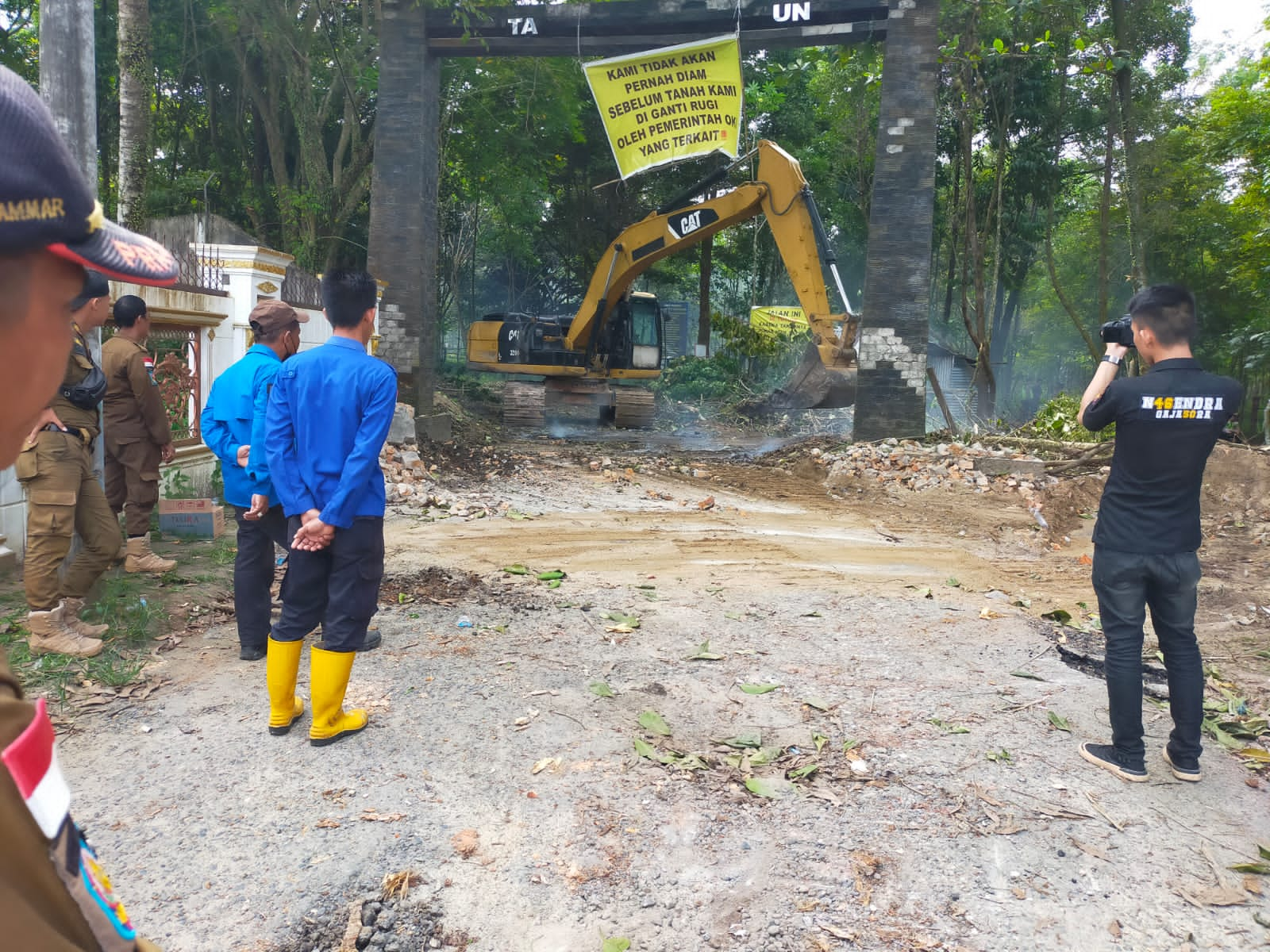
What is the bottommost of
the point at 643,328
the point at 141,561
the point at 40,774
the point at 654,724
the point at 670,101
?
the point at 654,724

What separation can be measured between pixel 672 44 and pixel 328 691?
38.7 ft

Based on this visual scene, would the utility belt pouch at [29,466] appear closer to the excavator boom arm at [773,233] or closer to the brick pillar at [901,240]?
the excavator boom arm at [773,233]

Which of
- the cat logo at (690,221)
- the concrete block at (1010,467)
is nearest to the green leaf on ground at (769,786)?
the concrete block at (1010,467)

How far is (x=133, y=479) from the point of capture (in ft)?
20.0

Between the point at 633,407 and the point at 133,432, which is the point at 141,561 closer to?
the point at 133,432

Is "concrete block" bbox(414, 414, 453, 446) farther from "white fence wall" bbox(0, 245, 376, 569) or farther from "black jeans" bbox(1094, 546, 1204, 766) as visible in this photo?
"black jeans" bbox(1094, 546, 1204, 766)

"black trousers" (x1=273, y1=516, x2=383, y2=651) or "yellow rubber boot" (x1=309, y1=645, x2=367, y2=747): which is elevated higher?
"black trousers" (x1=273, y1=516, x2=383, y2=651)

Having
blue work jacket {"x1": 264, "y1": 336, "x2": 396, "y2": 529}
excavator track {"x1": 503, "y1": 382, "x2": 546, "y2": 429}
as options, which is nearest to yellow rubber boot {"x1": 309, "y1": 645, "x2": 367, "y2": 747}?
blue work jacket {"x1": 264, "y1": 336, "x2": 396, "y2": 529}

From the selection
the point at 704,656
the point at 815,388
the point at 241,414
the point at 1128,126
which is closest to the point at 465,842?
the point at 704,656

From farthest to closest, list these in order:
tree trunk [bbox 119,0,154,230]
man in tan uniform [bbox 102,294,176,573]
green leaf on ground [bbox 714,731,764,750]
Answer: tree trunk [bbox 119,0,154,230] < man in tan uniform [bbox 102,294,176,573] < green leaf on ground [bbox 714,731,764,750]

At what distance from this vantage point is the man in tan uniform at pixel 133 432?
19.2 feet

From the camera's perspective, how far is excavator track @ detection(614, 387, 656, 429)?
1733cm

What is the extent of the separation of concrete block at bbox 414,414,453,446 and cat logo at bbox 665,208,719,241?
4894 millimetres

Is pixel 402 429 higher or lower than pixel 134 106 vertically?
lower
